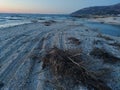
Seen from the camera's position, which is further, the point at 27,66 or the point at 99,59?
the point at 99,59

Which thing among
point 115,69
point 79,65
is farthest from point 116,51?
point 79,65

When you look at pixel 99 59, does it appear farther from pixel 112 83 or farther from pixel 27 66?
pixel 27 66

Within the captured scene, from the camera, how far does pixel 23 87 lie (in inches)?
256

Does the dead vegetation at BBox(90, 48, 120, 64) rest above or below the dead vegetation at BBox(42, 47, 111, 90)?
below

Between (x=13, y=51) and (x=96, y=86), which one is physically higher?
(x=96, y=86)

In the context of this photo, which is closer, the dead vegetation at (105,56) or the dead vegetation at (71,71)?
the dead vegetation at (71,71)

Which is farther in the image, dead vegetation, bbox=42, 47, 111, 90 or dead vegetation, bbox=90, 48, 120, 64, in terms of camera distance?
dead vegetation, bbox=90, 48, 120, 64

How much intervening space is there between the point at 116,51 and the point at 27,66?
18.2 feet

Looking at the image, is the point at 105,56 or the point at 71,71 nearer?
the point at 71,71

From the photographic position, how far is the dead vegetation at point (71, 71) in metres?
6.62

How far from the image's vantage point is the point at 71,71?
733 centimetres

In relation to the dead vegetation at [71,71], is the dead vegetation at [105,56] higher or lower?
lower

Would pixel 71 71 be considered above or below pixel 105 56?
above

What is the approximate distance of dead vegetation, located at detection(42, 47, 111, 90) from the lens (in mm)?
6625
